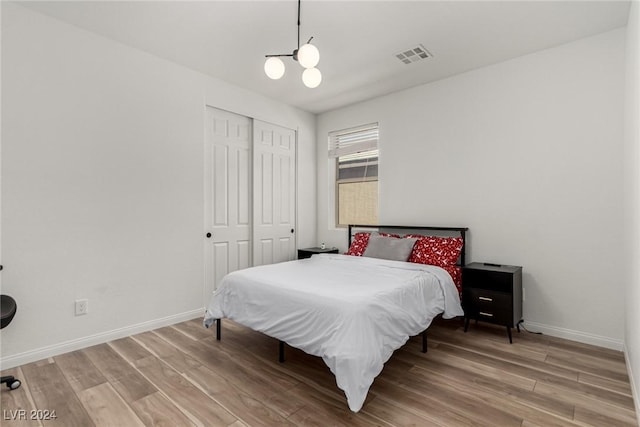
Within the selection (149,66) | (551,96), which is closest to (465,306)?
(551,96)

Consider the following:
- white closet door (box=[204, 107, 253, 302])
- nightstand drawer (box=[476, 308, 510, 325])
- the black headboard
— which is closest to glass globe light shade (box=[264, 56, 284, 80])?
white closet door (box=[204, 107, 253, 302])

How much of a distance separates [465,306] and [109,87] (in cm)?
395

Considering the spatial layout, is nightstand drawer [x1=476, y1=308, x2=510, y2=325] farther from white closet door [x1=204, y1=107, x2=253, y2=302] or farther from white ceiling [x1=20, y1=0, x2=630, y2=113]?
white closet door [x1=204, y1=107, x2=253, y2=302]

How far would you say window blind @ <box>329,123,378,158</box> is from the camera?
450cm

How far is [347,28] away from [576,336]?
3.43 m

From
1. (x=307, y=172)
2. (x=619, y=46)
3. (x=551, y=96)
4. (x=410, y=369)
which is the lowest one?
(x=410, y=369)

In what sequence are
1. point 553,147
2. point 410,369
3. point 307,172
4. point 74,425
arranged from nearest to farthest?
point 74,425 → point 410,369 → point 553,147 → point 307,172

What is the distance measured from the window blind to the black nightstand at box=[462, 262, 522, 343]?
2.16m

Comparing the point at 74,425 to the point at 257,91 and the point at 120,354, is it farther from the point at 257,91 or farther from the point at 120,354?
the point at 257,91

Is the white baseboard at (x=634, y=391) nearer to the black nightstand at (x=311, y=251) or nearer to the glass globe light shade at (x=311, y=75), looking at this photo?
the glass globe light shade at (x=311, y=75)

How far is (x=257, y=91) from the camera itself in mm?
4172

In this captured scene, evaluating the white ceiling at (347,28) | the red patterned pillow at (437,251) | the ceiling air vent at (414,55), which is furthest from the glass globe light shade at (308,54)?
the red patterned pillow at (437,251)

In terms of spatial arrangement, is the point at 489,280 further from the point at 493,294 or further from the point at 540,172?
the point at 540,172

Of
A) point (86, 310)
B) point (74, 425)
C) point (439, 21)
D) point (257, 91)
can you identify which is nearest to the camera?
point (74, 425)
